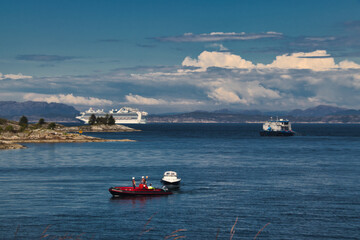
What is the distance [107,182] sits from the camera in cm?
8125

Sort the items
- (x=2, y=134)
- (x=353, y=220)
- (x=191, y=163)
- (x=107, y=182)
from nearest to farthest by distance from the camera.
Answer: (x=353, y=220), (x=107, y=182), (x=191, y=163), (x=2, y=134)

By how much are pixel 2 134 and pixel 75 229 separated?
15653 centimetres

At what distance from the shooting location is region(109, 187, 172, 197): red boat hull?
65500 millimetres

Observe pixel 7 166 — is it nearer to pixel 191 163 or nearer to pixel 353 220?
pixel 191 163

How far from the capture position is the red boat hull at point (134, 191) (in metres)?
65.5

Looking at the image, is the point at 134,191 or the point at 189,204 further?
the point at 134,191

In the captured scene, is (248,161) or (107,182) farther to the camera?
(248,161)

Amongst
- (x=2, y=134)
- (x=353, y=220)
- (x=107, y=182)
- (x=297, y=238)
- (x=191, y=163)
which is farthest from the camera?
(x=2, y=134)

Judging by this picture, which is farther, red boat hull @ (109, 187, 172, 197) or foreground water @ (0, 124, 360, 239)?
red boat hull @ (109, 187, 172, 197)

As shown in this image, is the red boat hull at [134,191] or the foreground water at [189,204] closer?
the foreground water at [189,204]

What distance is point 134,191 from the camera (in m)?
66.8

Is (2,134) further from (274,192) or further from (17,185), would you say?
(274,192)

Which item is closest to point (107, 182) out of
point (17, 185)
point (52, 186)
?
point (52, 186)

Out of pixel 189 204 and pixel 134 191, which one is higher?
pixel 134 191
